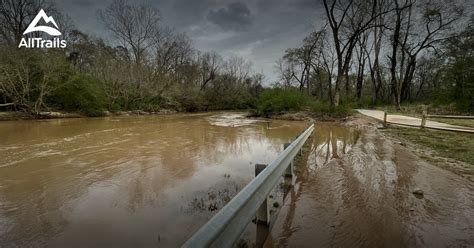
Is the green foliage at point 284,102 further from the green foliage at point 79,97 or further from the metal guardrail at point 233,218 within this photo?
the metal guardrail at point 233,218

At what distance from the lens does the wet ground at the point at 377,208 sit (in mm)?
2812

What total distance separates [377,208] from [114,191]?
168 inches

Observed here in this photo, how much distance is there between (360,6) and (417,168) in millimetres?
20536

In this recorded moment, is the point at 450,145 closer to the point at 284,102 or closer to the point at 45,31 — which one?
the point at 284,102

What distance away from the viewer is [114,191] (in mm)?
4684

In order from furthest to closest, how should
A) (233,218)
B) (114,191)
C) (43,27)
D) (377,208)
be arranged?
(43,27) → (114,191) → (377,208) → (233,218)

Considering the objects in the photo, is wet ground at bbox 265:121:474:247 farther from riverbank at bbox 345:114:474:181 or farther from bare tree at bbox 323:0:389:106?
bare tree at bbox 323:0:389:106

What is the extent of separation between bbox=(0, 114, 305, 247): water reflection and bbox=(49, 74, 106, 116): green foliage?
18.9 metres

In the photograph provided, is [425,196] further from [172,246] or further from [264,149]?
[264,149]

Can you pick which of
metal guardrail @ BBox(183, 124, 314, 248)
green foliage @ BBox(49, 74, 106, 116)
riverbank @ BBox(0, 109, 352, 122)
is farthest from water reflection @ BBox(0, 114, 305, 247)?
green foliage @ BBox(49, 74, 106, 116)

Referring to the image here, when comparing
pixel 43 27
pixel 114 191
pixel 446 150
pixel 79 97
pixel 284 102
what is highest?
pixel 43 27

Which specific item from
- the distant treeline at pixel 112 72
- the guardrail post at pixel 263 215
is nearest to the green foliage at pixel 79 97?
the distant treeline at pixel 112 72

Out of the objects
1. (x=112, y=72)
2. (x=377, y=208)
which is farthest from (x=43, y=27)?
(x=377, y=208)

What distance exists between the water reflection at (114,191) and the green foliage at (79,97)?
18866 mm
